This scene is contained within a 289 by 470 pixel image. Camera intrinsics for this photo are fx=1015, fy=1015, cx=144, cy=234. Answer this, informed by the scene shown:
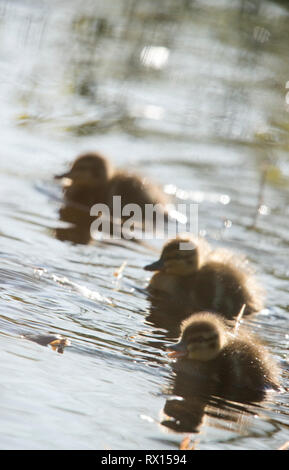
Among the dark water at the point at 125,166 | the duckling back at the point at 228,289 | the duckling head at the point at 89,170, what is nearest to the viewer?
the dark water at the point at 125,166

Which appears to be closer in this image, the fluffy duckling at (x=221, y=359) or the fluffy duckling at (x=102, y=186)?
the fluffy duckling at (x=221, y=359)

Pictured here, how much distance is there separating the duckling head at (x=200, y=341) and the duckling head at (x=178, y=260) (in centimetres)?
105

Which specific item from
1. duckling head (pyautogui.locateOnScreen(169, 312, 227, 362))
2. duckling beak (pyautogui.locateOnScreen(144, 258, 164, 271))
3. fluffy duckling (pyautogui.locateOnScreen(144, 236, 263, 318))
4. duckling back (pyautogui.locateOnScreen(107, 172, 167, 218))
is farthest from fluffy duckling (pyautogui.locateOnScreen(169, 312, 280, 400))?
duckling back (pyautogui.locateOnScreen(107, 172, 167, 218))

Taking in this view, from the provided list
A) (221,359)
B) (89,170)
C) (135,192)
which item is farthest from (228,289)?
(89,170)

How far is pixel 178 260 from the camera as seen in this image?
16.5ft

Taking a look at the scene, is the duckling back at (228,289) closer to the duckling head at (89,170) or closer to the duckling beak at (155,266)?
the duckling beak at (155,266)

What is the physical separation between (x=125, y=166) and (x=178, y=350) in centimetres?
356

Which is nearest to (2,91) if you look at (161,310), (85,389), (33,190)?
(33,190)

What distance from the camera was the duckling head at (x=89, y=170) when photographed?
6.64 meters

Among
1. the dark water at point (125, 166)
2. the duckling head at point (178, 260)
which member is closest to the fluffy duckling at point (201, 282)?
the duckling head at point (178, 260)

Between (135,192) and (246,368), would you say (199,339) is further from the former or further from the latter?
(135,192)

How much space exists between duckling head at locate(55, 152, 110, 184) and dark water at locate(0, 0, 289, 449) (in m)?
0.18

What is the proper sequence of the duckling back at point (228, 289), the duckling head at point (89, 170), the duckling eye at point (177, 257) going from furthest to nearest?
the duckling head at point (89, 170) → the duckling eye at point (177, 257) → the duckling back at point (228, 289)

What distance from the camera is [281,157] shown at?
7.89 m
